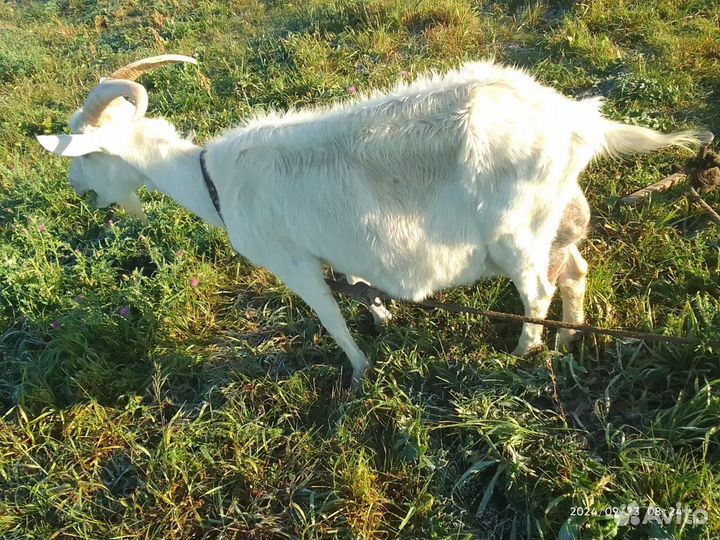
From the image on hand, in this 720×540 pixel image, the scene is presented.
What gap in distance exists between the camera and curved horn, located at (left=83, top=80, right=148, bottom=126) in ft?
9.62

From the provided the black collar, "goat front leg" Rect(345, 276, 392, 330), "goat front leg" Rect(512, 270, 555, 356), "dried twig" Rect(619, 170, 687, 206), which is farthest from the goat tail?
the black collar

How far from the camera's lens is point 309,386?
3232mm

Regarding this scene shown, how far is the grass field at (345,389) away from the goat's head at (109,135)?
2.43 feet

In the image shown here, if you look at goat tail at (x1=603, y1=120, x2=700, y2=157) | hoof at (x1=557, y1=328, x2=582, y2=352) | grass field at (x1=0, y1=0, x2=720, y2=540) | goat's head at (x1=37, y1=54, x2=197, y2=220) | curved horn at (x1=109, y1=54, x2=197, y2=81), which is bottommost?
hoof at (x1=557, y1=328, x2=582, y2=352)

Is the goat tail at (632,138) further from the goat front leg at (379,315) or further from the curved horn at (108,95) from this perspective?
the curved horn at (108,95)

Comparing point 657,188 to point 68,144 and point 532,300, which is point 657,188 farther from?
point 68,144

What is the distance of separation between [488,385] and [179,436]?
1.85 metres

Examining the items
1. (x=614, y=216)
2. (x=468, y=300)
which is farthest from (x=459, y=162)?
(x=614, y=216)

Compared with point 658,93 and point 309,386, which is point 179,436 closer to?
point 309,386

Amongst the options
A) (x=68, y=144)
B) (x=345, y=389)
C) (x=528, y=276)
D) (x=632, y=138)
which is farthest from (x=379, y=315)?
(x=68, y=144)

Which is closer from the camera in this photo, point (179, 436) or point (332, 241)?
point (332, 241)

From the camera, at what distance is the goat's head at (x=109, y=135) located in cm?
296

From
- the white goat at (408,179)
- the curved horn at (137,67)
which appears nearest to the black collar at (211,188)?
the white goat at (408,179)

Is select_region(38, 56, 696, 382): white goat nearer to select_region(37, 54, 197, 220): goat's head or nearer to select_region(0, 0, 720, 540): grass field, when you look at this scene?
select_region(37, 54, 197, 220): goat's head
